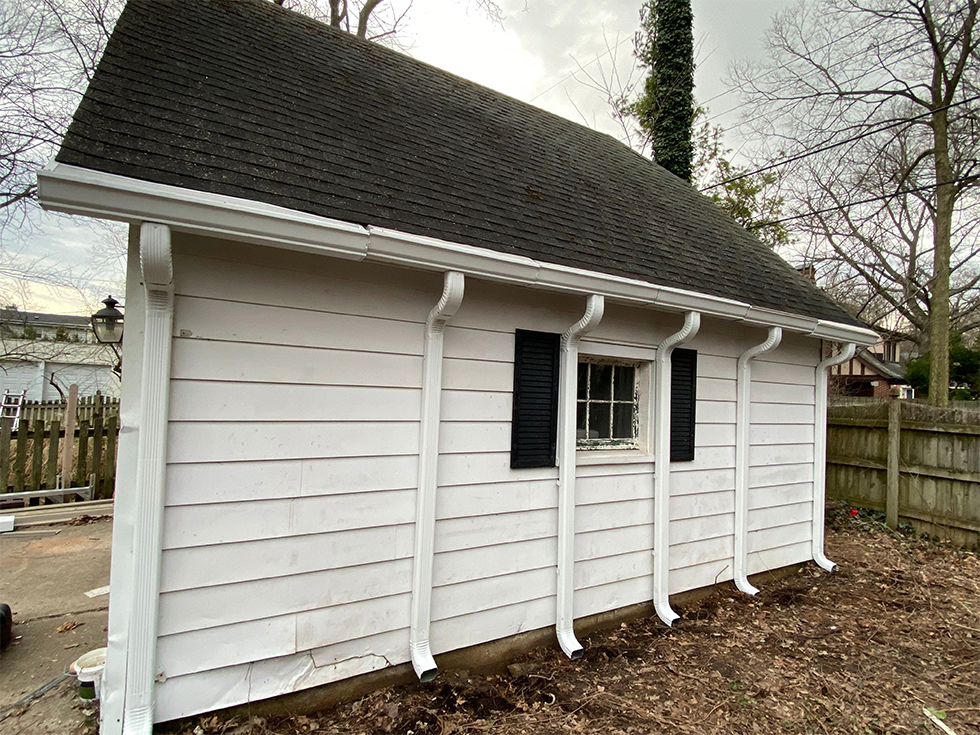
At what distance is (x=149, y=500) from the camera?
2.24m

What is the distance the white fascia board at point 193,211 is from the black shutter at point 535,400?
1.36 m

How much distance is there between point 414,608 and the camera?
2.89 metres

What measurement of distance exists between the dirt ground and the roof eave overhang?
7.69 feet

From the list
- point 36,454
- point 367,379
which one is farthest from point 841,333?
point 36,454

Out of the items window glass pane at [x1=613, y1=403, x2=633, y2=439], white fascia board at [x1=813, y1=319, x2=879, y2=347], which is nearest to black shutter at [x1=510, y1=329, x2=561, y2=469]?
window glass pane at [x1=613, y1=403, x2=633, y2=439]

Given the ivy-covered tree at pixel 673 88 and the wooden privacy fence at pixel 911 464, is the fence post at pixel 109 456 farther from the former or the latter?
the wooden privacy fence at pixel 911 464

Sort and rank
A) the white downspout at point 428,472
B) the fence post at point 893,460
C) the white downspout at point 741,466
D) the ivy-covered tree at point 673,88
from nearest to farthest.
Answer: the white downspout at point 428,472 < the white downspout at point 741,466 < the fence post at point 893,460 < the ivy-covered tree at point 673,88

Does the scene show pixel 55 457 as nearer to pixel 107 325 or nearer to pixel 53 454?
pixel 53 454

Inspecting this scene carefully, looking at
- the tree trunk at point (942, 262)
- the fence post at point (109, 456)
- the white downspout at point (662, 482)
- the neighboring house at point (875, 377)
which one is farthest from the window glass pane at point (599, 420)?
the neighboring house at point (875, 377)

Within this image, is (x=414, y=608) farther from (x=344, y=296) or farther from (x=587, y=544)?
(x=344, y=296)

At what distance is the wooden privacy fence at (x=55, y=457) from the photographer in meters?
6.93

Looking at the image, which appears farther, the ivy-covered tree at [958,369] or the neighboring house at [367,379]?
the ivy-covered tree at [958,369]

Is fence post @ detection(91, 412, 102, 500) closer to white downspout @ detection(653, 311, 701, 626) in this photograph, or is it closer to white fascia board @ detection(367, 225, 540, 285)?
white fascia board @ detection(367, 225, 540, 285)

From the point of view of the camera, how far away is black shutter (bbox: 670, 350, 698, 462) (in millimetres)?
4156
